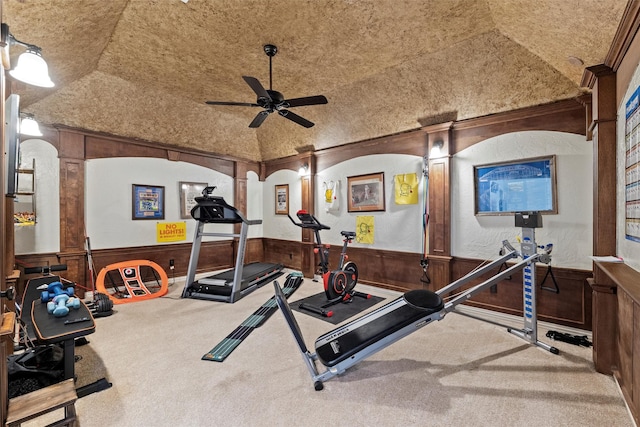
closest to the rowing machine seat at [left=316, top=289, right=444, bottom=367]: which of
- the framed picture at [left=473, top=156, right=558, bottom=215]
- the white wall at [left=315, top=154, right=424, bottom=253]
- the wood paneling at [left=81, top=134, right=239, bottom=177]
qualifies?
the framed picture at [left=473, top=156, right=558, bottom=215]

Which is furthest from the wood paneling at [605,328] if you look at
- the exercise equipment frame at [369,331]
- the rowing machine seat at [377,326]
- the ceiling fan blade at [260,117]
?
the ceiling fan blade at [260,117]

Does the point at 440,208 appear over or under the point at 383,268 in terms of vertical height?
over

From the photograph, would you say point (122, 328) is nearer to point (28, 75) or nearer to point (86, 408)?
point (86, 408)

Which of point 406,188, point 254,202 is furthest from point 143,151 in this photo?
point 406,188

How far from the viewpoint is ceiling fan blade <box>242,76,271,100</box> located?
9.15 feet

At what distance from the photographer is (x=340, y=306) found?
4.25m

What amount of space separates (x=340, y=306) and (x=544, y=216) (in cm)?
292

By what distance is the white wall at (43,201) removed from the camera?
4152 mm

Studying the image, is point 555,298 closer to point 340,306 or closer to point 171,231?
point 340,306

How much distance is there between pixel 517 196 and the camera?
3.67 metres

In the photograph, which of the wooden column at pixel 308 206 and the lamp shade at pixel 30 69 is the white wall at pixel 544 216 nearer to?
the wooden column at pixel 308 206

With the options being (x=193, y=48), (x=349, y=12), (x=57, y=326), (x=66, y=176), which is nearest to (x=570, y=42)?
(x=349, y=12)

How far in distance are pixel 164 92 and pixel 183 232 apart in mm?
2685

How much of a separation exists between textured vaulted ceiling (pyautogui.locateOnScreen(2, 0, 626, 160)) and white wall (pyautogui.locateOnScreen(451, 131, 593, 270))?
19.6 inches
